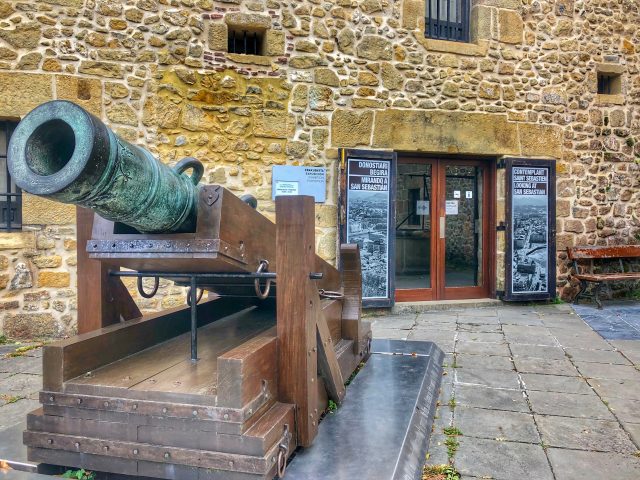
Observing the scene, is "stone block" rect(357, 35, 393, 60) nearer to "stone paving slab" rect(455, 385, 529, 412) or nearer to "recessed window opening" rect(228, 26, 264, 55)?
"recessed window opening" rect(228, 26, 264, 55)

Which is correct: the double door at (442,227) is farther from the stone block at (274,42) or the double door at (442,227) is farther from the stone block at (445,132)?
the stone block at (274,42)

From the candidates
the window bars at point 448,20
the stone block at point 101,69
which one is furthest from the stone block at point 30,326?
the window bars at point 448,20

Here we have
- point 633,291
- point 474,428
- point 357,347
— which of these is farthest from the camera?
point 633,291

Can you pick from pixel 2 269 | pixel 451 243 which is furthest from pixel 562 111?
pixel 2 269

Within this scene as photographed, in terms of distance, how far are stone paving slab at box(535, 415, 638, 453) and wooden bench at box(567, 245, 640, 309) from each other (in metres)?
4.63

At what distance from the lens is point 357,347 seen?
12.1ft

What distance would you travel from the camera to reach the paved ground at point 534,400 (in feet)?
9.27

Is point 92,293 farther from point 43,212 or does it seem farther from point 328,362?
point 43,212

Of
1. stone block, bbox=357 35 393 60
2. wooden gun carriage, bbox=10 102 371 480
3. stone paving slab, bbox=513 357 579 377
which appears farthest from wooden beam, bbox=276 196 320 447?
stone block, bbox=357 35 393 60

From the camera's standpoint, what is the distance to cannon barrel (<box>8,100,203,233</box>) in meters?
1.62

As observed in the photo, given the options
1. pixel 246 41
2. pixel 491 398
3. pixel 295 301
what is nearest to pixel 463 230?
pixel 246 41

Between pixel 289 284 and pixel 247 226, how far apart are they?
1.05 ft

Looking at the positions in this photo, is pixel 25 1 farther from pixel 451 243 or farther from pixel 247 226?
pixel 451 243

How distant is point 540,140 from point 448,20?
7.22ft
